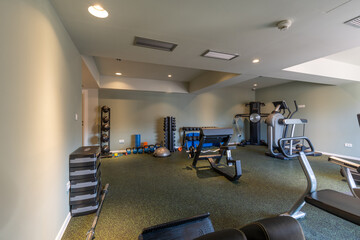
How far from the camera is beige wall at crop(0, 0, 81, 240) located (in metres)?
0.92

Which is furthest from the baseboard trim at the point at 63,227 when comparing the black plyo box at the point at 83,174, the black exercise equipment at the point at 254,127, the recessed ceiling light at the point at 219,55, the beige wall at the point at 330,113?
the beige wall at the point at 330,113

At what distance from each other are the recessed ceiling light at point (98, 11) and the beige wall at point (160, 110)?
447 cm

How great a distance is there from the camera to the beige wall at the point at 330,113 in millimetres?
4766

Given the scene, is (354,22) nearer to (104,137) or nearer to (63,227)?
(63,227)

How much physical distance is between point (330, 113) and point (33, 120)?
7.45m

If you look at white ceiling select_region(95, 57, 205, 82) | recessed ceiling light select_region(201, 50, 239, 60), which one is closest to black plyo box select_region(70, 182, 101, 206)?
recessed ceiling light select_region(201, 50, 239, 60)

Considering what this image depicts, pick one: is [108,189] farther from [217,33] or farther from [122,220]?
[217,33]

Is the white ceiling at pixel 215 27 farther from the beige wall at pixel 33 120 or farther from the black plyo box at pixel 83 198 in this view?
the black plyo box at pixel 83 198

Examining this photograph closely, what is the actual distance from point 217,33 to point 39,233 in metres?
Result: 2.83

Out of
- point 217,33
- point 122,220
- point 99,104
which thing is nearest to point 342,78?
point 217,33

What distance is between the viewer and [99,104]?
567 cm

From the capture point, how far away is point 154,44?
7.91 ft


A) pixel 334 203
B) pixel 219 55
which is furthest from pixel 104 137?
pixel 334 203

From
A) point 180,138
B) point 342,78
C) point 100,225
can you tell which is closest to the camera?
point 100,225
